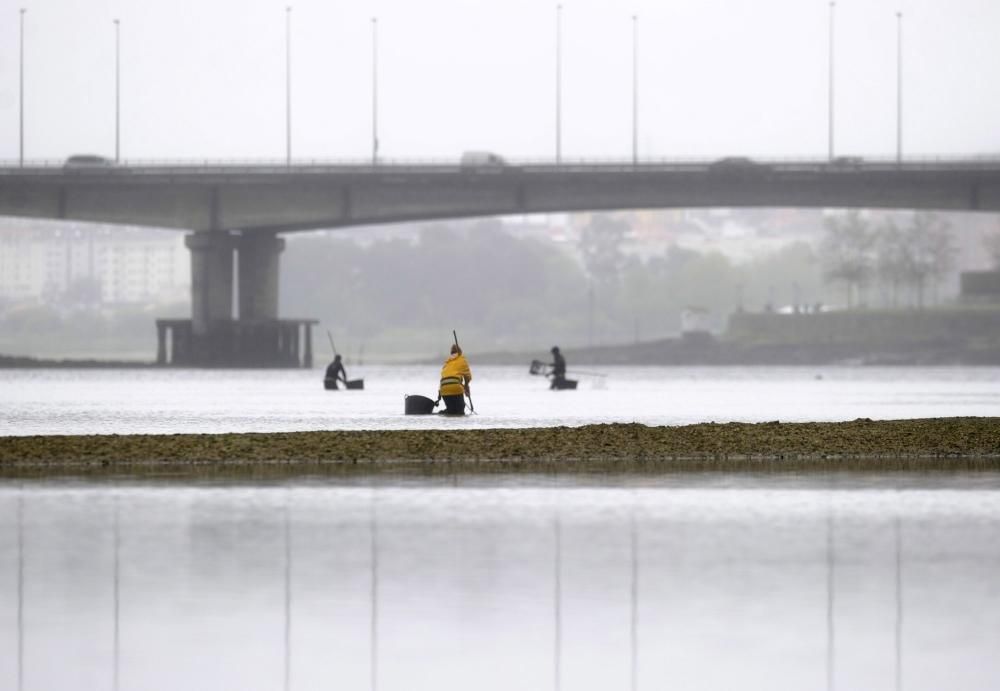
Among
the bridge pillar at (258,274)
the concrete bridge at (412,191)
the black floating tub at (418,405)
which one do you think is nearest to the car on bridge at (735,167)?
the concrete bridge at (412,191)

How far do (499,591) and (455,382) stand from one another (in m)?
31.7

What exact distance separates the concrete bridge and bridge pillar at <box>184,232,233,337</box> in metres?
0.14

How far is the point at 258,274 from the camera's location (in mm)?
130625

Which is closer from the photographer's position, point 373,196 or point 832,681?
point 832,681

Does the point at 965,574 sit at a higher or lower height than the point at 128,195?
lower

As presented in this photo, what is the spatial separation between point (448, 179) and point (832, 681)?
106 meters

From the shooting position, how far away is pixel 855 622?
13.3 metres

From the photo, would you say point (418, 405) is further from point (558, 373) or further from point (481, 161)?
point (481, 161)

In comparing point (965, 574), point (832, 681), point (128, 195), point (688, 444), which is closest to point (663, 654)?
point (832, 681)

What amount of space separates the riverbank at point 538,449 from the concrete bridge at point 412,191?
7834 centimetres

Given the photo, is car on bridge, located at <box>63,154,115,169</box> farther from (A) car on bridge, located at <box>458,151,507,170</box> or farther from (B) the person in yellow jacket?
(B) the person in yellow jacket

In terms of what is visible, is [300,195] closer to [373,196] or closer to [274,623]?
[373,196]

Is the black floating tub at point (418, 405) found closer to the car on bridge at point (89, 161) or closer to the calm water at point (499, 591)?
the calm water at point (499, 591)

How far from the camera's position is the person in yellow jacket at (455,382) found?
4519 cm
